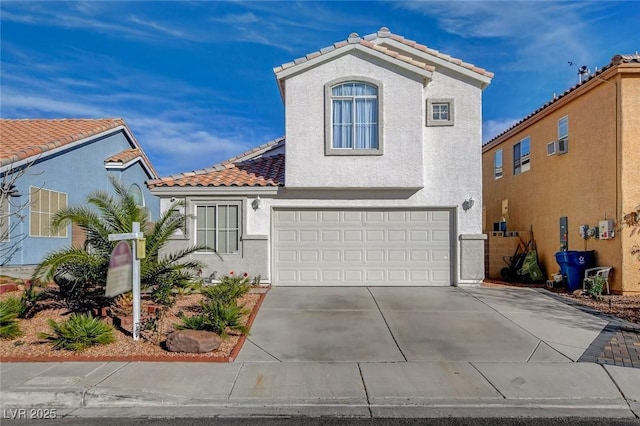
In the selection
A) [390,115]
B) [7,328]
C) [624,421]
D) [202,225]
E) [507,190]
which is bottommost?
[624,421]

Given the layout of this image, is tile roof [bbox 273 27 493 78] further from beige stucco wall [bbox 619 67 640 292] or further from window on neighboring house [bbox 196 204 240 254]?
window on neighboring house [bbox 196 204 240 254]

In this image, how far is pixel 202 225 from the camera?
477 inches

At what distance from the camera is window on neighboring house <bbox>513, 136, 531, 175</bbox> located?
16.5 m

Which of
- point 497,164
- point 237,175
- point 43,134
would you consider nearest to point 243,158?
point 237,175

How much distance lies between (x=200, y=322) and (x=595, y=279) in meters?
9.71

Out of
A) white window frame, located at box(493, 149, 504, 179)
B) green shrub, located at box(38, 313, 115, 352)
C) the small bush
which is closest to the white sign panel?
green shrub, located at box(38, 313, 115, 352)

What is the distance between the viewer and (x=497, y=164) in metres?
19.6

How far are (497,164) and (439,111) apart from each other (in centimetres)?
861

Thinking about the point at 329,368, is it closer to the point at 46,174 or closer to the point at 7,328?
the point at 7,328

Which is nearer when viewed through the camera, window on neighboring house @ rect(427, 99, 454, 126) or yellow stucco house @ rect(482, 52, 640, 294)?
yellow stucco house @ rect(482, 52, 640, 294)

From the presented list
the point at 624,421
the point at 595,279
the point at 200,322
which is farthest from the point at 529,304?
the point at 200,322

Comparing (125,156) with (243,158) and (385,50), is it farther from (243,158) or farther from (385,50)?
(385,50)

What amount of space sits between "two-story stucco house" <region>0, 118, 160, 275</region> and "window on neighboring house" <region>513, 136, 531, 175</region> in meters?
15.4

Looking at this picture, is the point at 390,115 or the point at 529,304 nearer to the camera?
the point at 529,304
